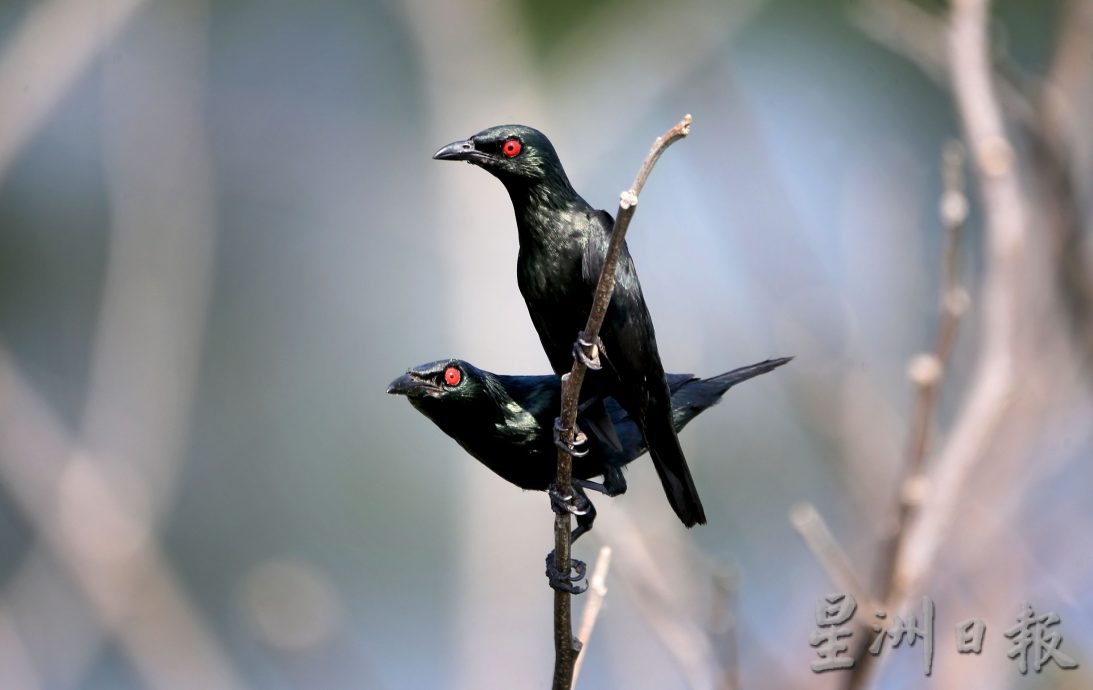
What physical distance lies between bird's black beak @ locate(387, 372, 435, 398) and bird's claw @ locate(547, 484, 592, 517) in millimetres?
615

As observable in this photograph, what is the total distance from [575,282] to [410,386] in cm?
74

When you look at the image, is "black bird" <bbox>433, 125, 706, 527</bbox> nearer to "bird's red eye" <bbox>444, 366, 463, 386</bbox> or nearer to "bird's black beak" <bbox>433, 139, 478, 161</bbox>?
"bird's black beak" <bbox>433, 139, 478, 161</bbox>

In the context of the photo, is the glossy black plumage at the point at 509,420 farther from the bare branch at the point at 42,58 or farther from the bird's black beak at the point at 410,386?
the bare branch at the point at 42,58

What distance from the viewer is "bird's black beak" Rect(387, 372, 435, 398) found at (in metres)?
4.40

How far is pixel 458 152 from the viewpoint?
434 cm

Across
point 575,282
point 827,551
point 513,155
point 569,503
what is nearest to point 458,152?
point 513,155

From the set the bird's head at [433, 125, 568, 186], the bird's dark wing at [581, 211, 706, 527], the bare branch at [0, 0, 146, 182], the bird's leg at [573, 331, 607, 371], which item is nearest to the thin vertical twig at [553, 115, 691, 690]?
the bird's leg at [573, 331, 607, 371]

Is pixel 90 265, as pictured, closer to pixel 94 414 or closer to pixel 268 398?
pixel 268 398

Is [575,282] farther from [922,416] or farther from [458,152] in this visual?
[922,416]

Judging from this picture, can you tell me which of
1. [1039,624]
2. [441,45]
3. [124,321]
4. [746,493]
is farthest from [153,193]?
[1039,624]

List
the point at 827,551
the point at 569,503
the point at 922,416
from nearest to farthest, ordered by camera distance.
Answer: the point at 922,416 < the point at 827,551 < the point at 569,503

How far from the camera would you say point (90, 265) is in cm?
1256

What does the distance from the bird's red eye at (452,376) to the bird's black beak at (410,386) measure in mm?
67

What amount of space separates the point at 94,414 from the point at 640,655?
373cm
